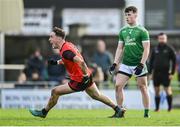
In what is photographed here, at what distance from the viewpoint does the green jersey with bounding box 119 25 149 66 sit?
17.3 meters

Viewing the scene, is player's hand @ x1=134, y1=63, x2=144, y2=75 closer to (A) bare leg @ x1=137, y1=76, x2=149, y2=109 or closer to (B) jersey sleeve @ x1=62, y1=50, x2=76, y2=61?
(A) bare leg @ x1=137, y1=76, x2=149, y2=109

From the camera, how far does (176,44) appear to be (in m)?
35.5

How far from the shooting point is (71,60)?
15.9 m

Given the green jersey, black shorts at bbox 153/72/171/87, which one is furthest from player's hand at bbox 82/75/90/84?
black shorts at bbox 153/72/171/87

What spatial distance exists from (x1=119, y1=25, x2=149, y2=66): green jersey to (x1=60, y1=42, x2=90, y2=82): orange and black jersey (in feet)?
5.39

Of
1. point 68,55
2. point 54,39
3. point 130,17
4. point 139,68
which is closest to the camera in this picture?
point 68,55

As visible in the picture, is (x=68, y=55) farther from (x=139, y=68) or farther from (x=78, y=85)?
(x=139, y=68)

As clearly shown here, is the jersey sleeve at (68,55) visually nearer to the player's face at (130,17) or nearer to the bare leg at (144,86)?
the player's face at (130,17)

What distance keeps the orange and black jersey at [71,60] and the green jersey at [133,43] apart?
1.64 meters

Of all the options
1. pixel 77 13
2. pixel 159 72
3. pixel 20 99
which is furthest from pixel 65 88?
pixel 77 13

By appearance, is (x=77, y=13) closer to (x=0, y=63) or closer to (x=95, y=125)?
(x=0, y=63)

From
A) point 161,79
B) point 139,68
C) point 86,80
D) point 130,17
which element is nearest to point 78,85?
point 86,80

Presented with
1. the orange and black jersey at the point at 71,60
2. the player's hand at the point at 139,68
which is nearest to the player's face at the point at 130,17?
the player's hand at the point at 139,68

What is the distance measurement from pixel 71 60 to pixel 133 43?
1.93 m
